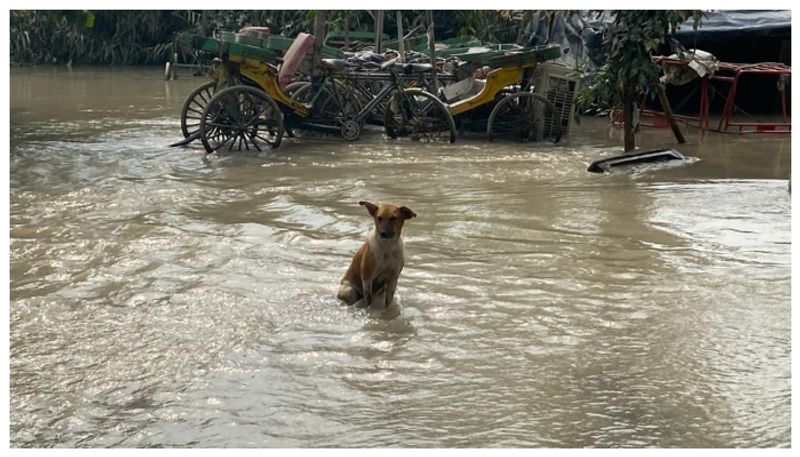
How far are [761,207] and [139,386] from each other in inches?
241

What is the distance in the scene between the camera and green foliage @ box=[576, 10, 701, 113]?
1088 cm

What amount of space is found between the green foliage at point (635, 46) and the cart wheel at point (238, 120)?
4.05 meters

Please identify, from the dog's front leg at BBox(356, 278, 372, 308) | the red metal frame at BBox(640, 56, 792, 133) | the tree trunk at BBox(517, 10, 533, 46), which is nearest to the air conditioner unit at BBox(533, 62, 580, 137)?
the red metal frame at BBox(640, 56, 792, 133)

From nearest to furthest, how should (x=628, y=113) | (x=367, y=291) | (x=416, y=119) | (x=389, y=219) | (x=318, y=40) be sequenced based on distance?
(x=389, y=219)
(x=367, y=291)
(x=628, y=113)
(x=318, y=40)
(x=416, y=119)

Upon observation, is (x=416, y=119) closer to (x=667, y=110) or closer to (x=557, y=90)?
(x=557, y=90)

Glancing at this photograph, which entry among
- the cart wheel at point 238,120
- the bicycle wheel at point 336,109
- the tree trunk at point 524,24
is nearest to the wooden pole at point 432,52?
the bicycle wheel at point 336,109

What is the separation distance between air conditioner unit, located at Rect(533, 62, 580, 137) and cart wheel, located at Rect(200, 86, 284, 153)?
11.8 ft

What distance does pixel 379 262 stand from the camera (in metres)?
5.74

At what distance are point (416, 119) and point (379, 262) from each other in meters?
7.64

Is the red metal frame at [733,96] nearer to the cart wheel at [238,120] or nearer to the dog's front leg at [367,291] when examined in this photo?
the cart wheel at [238,120]

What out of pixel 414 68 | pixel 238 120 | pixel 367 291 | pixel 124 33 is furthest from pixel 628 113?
pixel 124 33

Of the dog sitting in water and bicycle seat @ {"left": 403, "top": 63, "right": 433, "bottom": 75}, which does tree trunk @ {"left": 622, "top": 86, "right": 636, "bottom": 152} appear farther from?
Answer: the dog sitting in water
